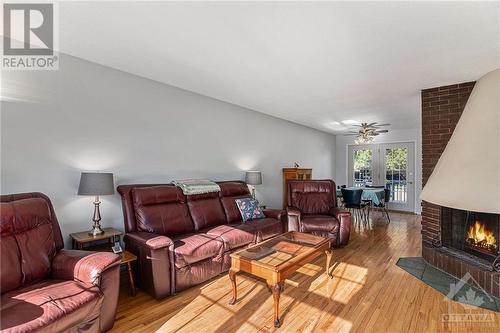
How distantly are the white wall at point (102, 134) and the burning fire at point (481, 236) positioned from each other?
3361mm

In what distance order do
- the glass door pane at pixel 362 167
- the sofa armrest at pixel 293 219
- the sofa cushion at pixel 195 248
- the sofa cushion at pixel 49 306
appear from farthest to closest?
the glass door pane at pixel 362 167 < the sofa armrest at pixel 293 219 < the sofa cushion at pixel 195 248 < the sofa cushion at pixel 49 306

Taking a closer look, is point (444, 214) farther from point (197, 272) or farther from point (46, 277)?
point (46, 277)

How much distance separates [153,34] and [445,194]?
3295 mm

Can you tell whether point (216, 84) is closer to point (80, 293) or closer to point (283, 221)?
point (283, 221)

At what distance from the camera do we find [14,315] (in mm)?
1410

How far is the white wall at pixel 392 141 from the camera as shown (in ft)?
21.9

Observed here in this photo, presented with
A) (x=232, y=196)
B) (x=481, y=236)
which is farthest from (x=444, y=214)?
(x=232, y=196)

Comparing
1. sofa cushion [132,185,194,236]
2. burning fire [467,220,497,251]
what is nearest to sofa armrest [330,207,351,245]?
burning fire [467,220,497,251]

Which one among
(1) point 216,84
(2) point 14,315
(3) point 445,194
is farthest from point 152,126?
(3) point 445,194

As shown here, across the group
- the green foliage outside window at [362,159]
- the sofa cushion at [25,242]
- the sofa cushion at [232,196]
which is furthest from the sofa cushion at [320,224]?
the green foliage outside window at [362,159]

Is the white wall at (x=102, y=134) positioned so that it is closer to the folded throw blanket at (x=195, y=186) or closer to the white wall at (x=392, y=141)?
the folded throw blanket at (x=195, y=186)

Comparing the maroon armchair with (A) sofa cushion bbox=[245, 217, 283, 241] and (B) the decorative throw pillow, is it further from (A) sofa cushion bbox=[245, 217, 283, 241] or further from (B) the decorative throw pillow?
(B) the decorative throw pillow

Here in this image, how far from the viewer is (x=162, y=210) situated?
3014 millimetres

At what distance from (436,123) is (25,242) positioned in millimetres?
4670
